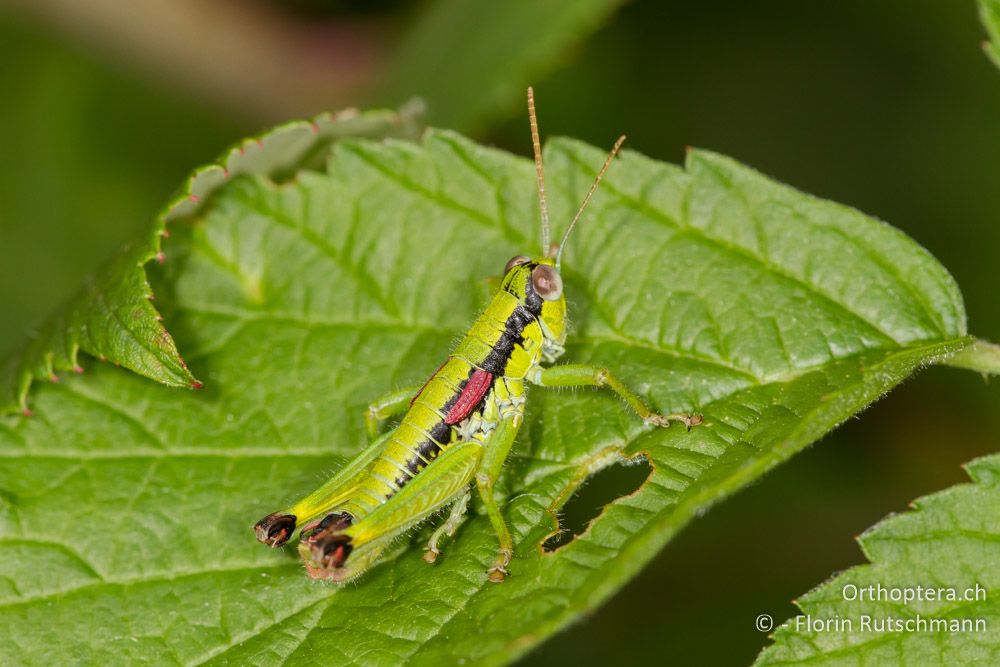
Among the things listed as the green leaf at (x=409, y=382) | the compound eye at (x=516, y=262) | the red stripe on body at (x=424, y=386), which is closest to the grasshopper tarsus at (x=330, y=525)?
the green leaf at (x=409, y=382)

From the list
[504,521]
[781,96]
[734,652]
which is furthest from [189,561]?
[781,96]

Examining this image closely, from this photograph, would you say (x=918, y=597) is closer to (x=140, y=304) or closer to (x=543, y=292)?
(x=543, y=292)

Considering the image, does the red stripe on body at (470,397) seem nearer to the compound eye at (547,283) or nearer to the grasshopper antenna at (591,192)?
the compound eye at (547,283)

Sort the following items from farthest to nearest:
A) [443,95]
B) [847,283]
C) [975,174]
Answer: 1. [975,174]
2. [443,95]
3. [847,283]

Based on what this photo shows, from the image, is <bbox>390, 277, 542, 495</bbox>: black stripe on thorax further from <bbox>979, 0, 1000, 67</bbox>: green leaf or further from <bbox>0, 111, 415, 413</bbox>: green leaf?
<bbox>979, 0, 1000, 67</bbox>: green leaf

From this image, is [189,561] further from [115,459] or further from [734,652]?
[734,652]

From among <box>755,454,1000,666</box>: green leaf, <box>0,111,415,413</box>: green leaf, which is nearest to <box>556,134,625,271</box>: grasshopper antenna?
<box>0,111,415,413</box>: green leaf

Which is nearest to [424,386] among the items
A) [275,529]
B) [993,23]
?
[275,529]
